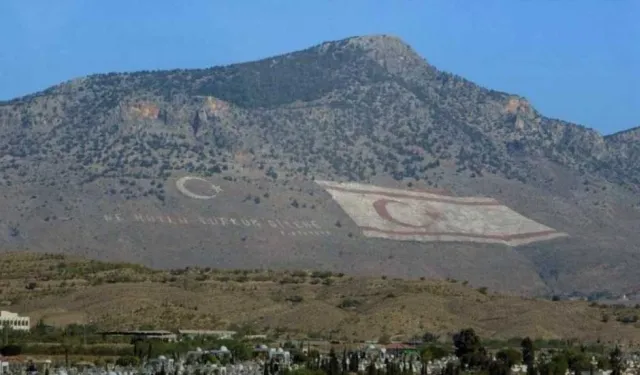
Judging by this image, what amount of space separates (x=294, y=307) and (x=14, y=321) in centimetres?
2323

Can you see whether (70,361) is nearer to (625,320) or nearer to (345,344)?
(345,344)

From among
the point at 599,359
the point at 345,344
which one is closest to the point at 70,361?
the point at 345,344

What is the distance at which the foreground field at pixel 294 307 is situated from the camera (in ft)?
453

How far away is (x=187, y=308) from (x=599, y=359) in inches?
1476

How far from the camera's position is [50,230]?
199m

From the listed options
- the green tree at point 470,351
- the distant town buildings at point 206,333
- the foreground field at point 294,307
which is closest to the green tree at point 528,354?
the green tree at point 470,351

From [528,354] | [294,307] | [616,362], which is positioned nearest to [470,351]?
[528,354]

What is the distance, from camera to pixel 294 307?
14450 centimetres

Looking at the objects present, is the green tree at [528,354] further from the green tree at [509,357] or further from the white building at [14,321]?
the white building at [14,321]

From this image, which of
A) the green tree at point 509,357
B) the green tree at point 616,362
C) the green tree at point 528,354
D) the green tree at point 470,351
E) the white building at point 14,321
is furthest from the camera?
the white building at point 14,321

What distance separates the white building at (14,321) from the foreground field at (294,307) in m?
2.57

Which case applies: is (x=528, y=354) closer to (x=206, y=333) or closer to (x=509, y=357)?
(x=509, y=357)

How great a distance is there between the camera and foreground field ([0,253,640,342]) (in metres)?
138

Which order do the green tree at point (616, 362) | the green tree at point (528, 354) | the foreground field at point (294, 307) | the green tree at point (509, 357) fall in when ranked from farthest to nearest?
the foreground field at point (294, 307) < the green tree at point (509, 357) < the green tree at point (528, 354) < the green tree at point (616, 362)
